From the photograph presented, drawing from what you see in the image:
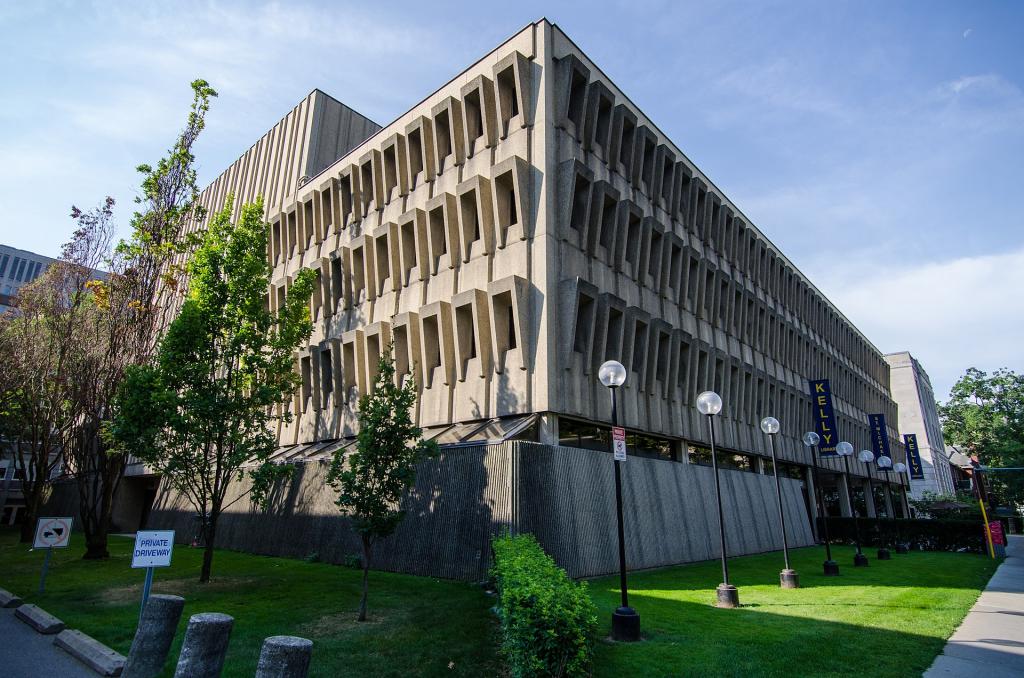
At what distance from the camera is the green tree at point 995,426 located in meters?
62.3

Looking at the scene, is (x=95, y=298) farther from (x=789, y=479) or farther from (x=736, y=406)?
(x=789, y=479)

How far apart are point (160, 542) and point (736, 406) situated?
2867 cm

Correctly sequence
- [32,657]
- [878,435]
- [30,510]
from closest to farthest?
[32,657] → [30,510] → [878,435]

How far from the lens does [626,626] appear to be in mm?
9539

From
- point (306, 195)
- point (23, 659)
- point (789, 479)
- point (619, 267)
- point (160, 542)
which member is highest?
point (306, 195)

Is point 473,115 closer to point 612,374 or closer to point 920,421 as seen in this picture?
point 612,374

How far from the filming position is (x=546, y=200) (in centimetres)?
1970

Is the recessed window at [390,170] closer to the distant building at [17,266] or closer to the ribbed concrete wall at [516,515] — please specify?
the ribbed concrete wall at [516,515]

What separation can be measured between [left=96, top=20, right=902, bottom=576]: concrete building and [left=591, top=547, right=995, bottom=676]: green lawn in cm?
334

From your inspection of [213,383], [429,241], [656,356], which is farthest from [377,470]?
[656,356]

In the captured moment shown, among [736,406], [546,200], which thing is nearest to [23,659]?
[546,200]

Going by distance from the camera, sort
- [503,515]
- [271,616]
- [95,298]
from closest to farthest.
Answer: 1. [271,616]
2. [503,515]
3. [95,298]

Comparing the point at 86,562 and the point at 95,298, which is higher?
the point at 95,298

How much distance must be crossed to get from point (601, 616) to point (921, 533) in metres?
32.8
